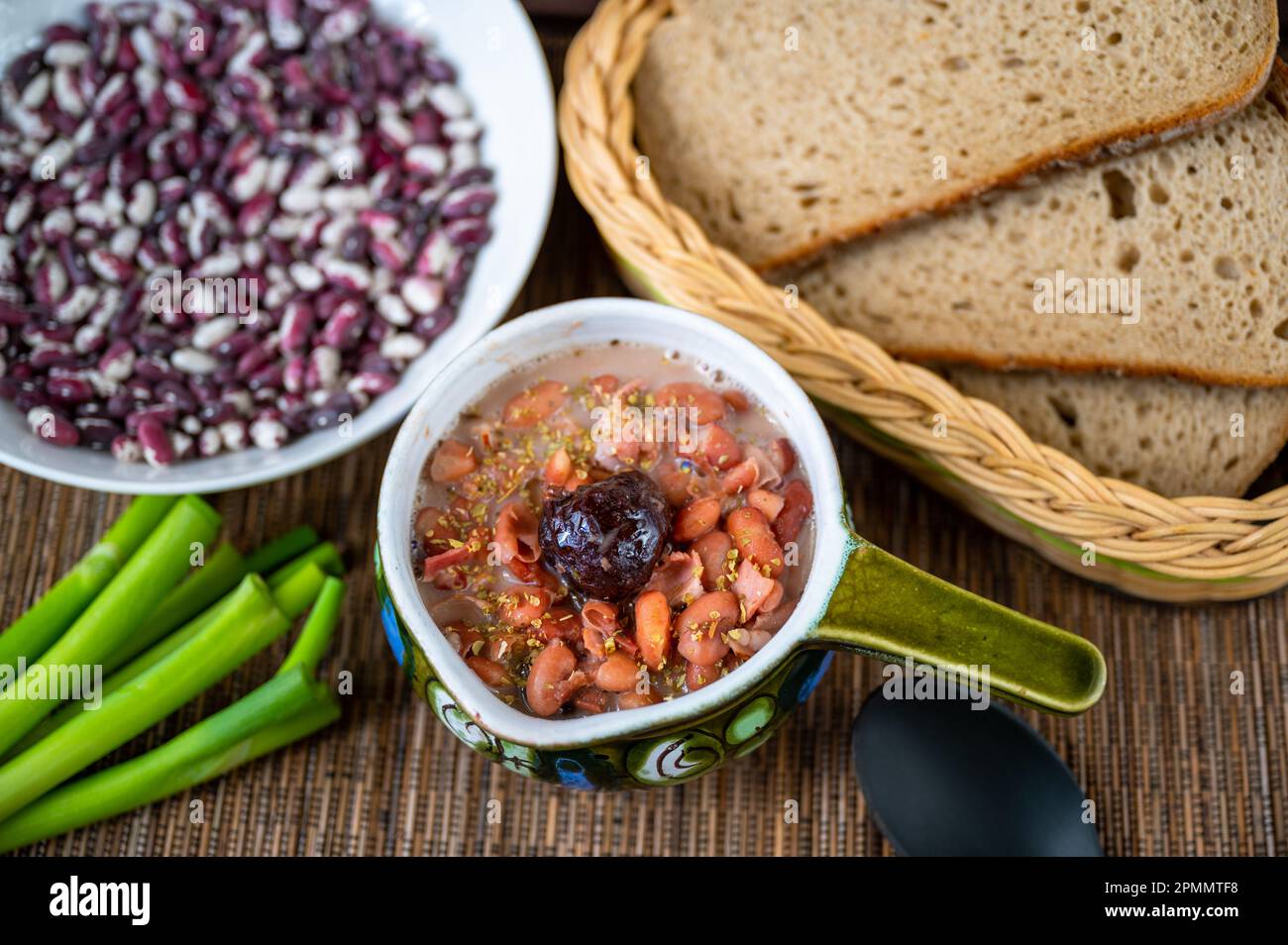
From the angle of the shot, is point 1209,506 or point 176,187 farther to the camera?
point 176,187

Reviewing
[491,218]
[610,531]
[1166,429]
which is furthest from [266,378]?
[1166,429]

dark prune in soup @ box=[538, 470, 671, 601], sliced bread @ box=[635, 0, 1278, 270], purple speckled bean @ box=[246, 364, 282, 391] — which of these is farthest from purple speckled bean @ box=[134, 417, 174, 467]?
sliced bread @ box=[635, 0, 1278, 270]

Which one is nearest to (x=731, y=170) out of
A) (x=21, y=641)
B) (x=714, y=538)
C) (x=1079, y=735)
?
(x=714, y=538)

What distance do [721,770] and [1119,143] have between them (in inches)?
36.0

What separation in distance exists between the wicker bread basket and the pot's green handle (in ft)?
1.17

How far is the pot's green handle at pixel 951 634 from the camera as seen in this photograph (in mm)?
1043

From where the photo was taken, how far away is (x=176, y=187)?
5.06ft

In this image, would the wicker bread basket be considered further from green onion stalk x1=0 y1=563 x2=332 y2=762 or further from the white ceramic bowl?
green onion stalk x1=0 y1=563 x2=332 y2=762

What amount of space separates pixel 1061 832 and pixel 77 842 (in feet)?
3.89

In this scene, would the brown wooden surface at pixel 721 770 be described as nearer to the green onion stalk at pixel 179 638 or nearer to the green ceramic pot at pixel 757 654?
the green onion stalk at pixel 179 638

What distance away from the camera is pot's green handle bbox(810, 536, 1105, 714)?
1.04 meters

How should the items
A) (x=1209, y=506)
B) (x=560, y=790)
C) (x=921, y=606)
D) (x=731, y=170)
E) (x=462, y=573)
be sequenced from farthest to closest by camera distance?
(x=731, y=170) < (x=560, y=790) < (x=1209, y=506) < (x=462, y=573) < (x=921, y=606)

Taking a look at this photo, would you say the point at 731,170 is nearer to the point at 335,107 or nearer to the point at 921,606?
the point at 335,107

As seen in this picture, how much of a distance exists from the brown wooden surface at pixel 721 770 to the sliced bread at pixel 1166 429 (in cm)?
17
